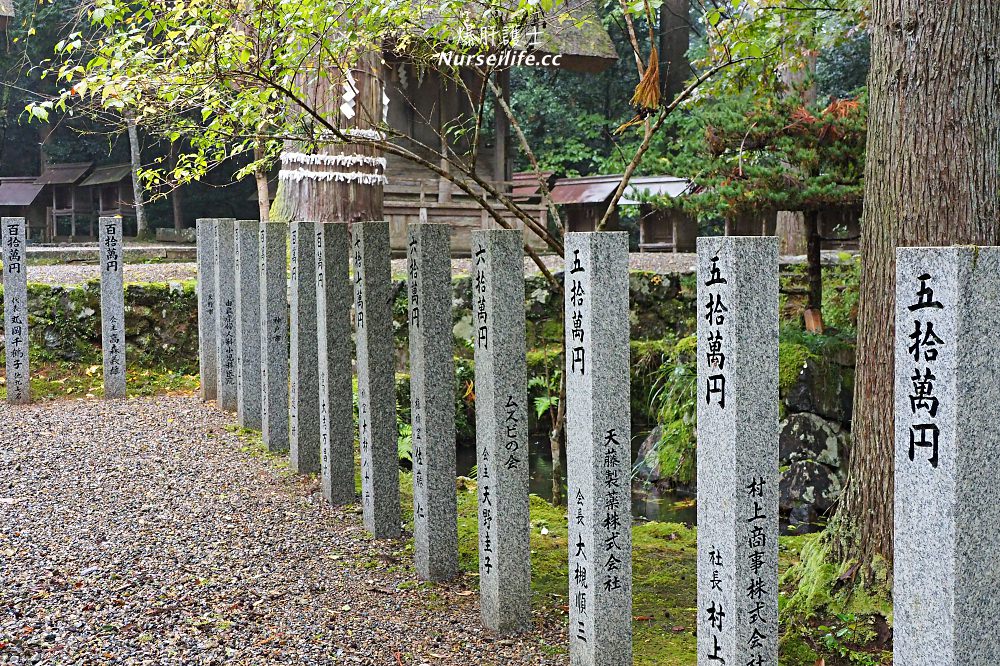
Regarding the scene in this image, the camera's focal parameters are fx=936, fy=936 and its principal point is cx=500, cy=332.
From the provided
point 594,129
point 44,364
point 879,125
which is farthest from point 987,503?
point 594,129

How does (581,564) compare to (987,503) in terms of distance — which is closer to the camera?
(987,503)

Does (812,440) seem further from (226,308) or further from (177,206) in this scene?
(177,206)

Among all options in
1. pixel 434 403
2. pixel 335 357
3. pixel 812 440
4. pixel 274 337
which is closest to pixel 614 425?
pixel 434 403

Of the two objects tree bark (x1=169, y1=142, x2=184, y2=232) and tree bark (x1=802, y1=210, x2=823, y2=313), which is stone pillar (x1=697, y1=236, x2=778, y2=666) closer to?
tree bark (x1=802, y1=210, x2=823, y2=313)

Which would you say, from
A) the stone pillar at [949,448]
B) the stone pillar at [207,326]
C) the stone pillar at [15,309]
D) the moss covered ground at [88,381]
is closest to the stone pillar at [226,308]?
the stone pillar at [207,326]

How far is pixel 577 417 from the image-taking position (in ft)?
10.6

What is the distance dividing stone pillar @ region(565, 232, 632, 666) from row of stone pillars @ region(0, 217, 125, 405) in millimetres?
5768

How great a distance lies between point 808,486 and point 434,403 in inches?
165

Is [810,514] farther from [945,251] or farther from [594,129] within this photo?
[594,129]

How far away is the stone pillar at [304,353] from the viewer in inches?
226

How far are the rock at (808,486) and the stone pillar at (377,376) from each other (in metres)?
3.72

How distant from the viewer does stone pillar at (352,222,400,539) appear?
15.6 feet

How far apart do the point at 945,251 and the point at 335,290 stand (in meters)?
3.77

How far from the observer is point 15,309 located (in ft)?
25.2
